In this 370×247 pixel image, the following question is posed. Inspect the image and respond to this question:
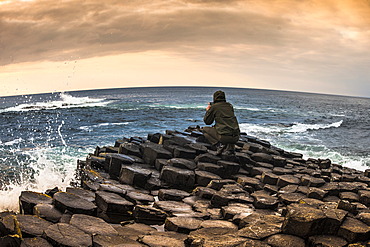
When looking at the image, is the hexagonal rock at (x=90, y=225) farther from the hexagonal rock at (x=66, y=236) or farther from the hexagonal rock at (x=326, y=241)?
the hexagonal rock at (x=326, y=241)

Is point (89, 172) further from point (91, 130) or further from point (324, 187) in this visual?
point (91, 130)

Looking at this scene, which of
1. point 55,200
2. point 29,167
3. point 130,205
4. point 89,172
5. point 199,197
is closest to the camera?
point 55,200

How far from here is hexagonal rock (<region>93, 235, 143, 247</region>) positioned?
4262 millimetres

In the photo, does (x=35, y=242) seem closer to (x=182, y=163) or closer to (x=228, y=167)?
(x=182, y=163)

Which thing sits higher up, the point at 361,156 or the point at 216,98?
the point at 216,98

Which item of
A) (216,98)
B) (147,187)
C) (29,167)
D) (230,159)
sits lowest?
(29,167)

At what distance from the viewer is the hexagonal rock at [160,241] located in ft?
14.6

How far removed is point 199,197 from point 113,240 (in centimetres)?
286

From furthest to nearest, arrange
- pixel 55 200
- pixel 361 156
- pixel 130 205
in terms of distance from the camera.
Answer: pixel 361 156 < pixel 130 205 < pixel 55 200

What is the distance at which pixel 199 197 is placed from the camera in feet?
22.9

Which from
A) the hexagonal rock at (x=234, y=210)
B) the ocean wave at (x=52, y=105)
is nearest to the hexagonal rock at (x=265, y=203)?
the hexagonal rock at (x=234, y=210)

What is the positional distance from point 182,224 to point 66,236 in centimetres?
177

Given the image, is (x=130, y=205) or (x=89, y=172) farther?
(x=89, y=172)

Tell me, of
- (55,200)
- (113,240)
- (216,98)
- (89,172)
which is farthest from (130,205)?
(216,98)
